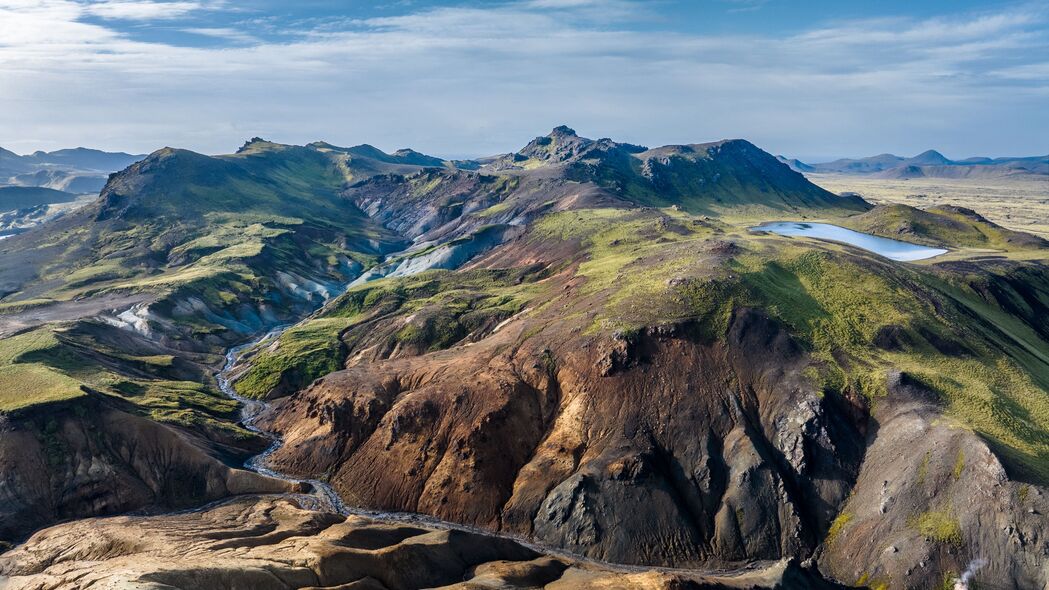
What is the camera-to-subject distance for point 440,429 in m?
98.2

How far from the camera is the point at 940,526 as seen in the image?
71.2 m

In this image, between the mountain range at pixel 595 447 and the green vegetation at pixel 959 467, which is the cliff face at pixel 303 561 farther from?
the green vegetation at pixel 959 467

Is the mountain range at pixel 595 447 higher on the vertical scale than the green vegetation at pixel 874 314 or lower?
lower

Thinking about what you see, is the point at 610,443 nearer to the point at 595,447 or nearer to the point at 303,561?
the point at 595,447

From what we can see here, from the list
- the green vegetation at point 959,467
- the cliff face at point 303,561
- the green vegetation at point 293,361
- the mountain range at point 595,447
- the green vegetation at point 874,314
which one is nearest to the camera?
the cliff face at point 303,561


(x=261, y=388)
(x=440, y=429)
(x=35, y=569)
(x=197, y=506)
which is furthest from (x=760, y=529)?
(x=261, y=388)

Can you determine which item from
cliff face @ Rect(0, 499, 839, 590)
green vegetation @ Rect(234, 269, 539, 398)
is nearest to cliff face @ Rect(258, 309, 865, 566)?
cliff face @ Rect(0, 499, 839, 590)

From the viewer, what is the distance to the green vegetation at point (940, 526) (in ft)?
229

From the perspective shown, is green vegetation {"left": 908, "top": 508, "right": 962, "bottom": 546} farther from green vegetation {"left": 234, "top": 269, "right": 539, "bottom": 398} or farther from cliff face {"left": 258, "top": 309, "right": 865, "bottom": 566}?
green vegetation {"left": 234, "top": 269, "right": 539, "bottom": 398}

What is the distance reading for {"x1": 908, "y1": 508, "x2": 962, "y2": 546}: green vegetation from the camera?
69.8 m

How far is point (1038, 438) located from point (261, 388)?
128943 millimetres

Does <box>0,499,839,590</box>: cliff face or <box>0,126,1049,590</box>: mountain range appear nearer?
<box>0,499,839,590</box>: cliff face

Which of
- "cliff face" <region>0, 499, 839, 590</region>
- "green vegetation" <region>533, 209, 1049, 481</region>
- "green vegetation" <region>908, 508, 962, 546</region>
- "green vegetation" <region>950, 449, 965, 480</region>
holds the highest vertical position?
"green vegetation" <region>533, 209, 1049, 481</region>

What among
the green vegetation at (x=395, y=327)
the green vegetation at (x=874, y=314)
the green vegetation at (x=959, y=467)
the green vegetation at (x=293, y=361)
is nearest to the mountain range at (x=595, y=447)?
the green vegetation at (x=959, y=467)
